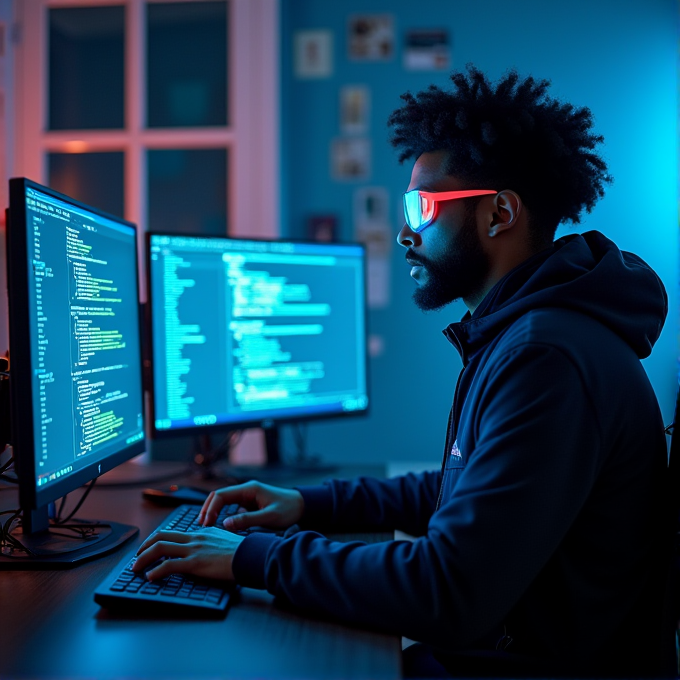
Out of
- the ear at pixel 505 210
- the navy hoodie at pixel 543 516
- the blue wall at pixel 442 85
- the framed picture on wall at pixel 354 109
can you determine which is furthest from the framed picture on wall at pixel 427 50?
the navy hoodie at pixel 543 516

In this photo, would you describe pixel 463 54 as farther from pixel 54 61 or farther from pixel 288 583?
pixel 288 583

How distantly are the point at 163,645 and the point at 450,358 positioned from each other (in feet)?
6.70

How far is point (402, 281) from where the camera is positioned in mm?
2623

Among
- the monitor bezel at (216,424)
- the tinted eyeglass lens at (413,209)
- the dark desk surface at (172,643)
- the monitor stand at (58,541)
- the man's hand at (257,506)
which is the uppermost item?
the tinted eyeglass lens at (413,209)

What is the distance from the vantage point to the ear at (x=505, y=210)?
107 centimetres

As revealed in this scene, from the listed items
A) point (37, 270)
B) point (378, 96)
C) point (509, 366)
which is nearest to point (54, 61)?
point (378, 96)

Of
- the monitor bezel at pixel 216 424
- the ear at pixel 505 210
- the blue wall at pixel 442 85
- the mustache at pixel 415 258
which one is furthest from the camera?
the blue wall at pixel 442 85

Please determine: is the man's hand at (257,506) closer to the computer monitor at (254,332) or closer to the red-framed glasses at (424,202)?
the computer monitor at (254,332)

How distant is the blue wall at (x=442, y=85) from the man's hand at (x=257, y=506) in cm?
152

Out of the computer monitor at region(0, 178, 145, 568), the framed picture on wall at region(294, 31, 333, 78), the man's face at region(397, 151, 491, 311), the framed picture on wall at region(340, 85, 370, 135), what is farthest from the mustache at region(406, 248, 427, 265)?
the framed picture on wall at region(294, 31, 333, 78)

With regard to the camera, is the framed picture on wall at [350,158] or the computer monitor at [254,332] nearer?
the computer monitor at [254,332]

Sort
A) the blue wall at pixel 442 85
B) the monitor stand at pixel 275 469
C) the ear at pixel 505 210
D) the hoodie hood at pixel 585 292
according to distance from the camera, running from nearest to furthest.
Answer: the hoodie hood at pixel 585 292 → the ear at pixel 505 210 → the monitor stand at pixel 275 469 → the blue wall at pixel 442 85

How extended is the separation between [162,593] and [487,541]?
39cm

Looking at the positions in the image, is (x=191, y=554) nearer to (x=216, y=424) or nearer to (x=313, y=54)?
(x=216, y=424)
